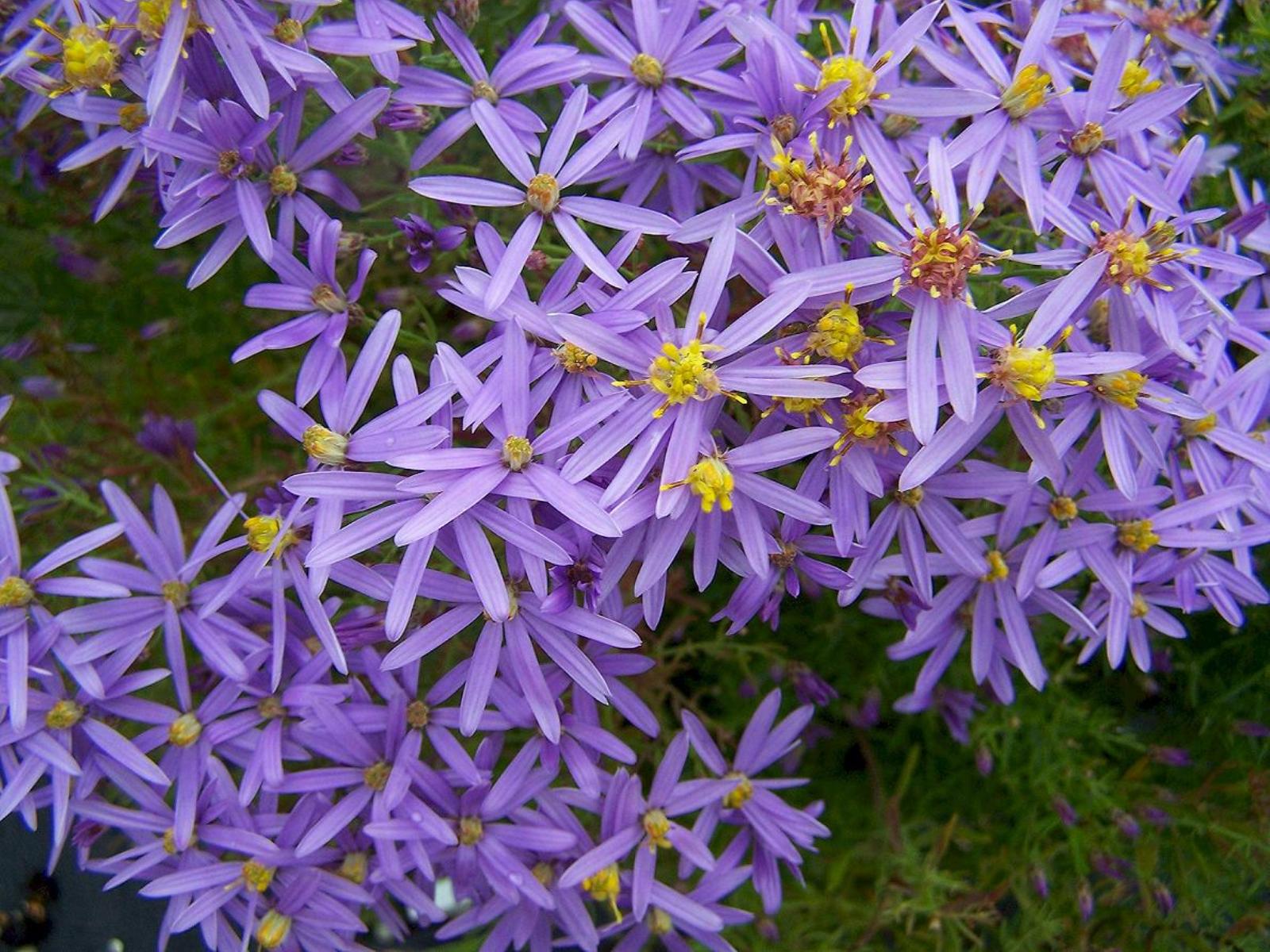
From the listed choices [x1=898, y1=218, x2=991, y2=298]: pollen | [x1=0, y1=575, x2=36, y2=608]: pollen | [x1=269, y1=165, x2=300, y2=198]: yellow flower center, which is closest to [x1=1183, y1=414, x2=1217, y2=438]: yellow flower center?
[x1=898, y1=218, x2=991, y2=298]: pollen

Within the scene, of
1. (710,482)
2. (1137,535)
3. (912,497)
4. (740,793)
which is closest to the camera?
(710,482)

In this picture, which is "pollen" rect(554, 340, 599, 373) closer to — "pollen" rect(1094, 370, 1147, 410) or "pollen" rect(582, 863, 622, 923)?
"pollen" rect(1094, 370, 1147, 410)

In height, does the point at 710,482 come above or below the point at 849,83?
below

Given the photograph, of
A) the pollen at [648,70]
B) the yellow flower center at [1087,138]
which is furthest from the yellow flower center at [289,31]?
the yellow flower center at [1087,138]

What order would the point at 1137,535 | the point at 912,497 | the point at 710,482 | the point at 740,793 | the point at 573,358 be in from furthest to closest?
the point at 740,793 → the point at 1137,535 → the point at 912,497 → the point at 573,358 → the point at 710,482

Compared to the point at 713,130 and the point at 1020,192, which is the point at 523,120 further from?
the point at 1020,192

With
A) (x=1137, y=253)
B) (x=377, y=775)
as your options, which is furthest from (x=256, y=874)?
(x=1137, y=253)

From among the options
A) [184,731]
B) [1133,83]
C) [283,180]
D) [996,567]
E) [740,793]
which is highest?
[1133,83]

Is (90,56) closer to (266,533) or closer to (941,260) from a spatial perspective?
(266,533)
